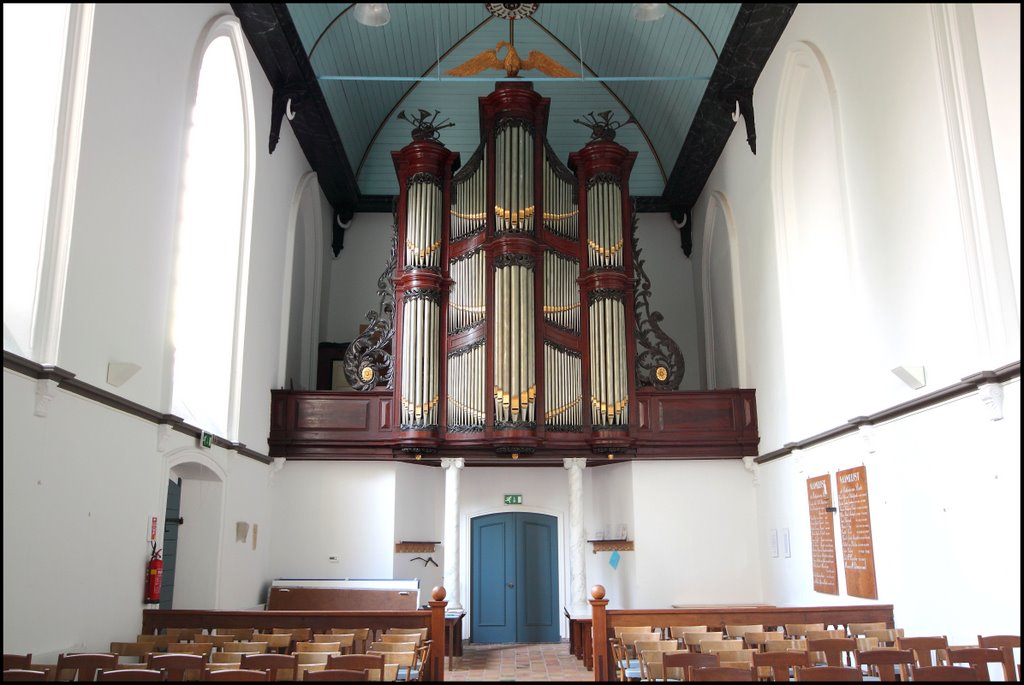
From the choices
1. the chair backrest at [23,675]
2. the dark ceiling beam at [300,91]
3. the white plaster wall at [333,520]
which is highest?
the dark ceiling beam at [300,91]

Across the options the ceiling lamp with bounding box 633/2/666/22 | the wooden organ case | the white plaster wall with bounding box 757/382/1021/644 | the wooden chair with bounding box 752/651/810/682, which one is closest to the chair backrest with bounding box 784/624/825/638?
the white plaster wall with bounding box 757/382/1021/644

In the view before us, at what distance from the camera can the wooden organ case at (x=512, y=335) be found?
39.7 ft

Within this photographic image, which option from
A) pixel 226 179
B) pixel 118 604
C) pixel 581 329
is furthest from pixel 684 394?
pixel 118 604

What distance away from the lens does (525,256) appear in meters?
12.4

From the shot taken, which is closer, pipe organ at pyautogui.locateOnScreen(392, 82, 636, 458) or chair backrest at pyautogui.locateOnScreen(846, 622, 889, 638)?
chair backrest at pyautogui.locateOnScreen(846, 622, 889, 638)

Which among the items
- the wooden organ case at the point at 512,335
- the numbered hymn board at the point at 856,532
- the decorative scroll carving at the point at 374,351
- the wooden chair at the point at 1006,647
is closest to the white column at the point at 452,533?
the wooden organ case at the point at 512,335

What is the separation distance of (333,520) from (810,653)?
25.5 feet

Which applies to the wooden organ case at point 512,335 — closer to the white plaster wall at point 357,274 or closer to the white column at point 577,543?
the white column at point 577,543

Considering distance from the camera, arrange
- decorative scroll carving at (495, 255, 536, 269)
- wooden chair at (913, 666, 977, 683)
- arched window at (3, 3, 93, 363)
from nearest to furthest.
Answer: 1. wooden chair at (913, 666, 977, 683)
2. arched window at (3, 3, 93, 363)
3. decorative scroll carving at (495, 255, 536, 269)

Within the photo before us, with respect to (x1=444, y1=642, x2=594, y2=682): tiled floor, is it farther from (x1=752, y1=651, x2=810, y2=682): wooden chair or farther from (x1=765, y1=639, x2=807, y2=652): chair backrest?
(x1=752, y1=651, x2=810, y2=682): wooden chair

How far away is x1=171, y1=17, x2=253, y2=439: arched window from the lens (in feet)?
33.1

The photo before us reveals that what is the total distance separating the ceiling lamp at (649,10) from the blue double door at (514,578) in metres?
8.38

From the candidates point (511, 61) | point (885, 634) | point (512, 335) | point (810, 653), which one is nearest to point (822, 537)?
point (885, 634)

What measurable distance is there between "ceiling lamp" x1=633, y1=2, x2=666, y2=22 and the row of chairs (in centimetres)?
858
